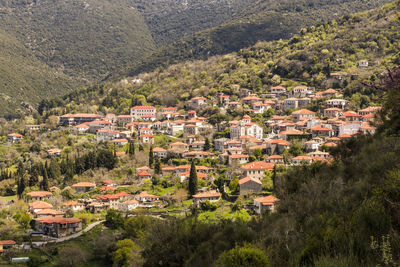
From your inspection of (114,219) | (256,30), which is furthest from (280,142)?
(256,30)

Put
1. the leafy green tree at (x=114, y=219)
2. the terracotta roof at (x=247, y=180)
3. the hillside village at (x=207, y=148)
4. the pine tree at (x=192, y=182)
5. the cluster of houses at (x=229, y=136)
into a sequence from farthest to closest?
the pine tree at (x=192, y=182) → the cluster of houses at (x=229, y=136) → the hillside village at (x=207, y=148) → the terracotta roof at (x=247, y=180) → the leafy green tree at (x=114, y=219)

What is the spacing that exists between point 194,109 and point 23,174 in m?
30.4

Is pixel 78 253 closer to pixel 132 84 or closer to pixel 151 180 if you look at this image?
pixel 151 180

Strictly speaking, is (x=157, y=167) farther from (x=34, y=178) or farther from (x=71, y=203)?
(x=34, y=178)

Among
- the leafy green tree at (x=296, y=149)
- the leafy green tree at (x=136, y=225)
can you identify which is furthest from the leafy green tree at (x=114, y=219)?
the leafy green tree at (x=296, y=149)

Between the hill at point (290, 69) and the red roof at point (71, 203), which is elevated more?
the hill at point (290, 69)

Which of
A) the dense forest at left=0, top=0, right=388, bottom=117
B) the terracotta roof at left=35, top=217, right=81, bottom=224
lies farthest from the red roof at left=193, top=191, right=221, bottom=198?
the dense forest at left=0, top=0, right=388, bottom=117

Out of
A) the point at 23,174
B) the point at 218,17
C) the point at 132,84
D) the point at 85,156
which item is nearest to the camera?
the point at 23,174

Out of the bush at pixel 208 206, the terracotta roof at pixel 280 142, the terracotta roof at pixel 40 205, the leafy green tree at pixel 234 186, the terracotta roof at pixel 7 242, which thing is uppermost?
the terracotta roof at pixel 280 142

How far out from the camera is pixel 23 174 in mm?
42281

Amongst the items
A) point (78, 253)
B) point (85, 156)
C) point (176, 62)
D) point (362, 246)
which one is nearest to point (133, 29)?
point (176, 62)

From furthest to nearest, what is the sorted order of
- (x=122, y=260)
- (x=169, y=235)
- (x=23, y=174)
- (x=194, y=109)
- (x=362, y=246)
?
1. (x=194, y=109)
2. (x=23, y=174)
3. (x=122, y=260)
4. (x=169, y=235)
5. (x=362, y=246)

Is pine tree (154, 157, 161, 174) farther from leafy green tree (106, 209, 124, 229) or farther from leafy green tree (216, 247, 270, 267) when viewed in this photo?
leafy green tree (216, 247, 270, 267)

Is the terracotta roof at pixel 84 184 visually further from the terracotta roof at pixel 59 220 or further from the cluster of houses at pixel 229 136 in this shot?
the terracotta roof at pixel 59 220
